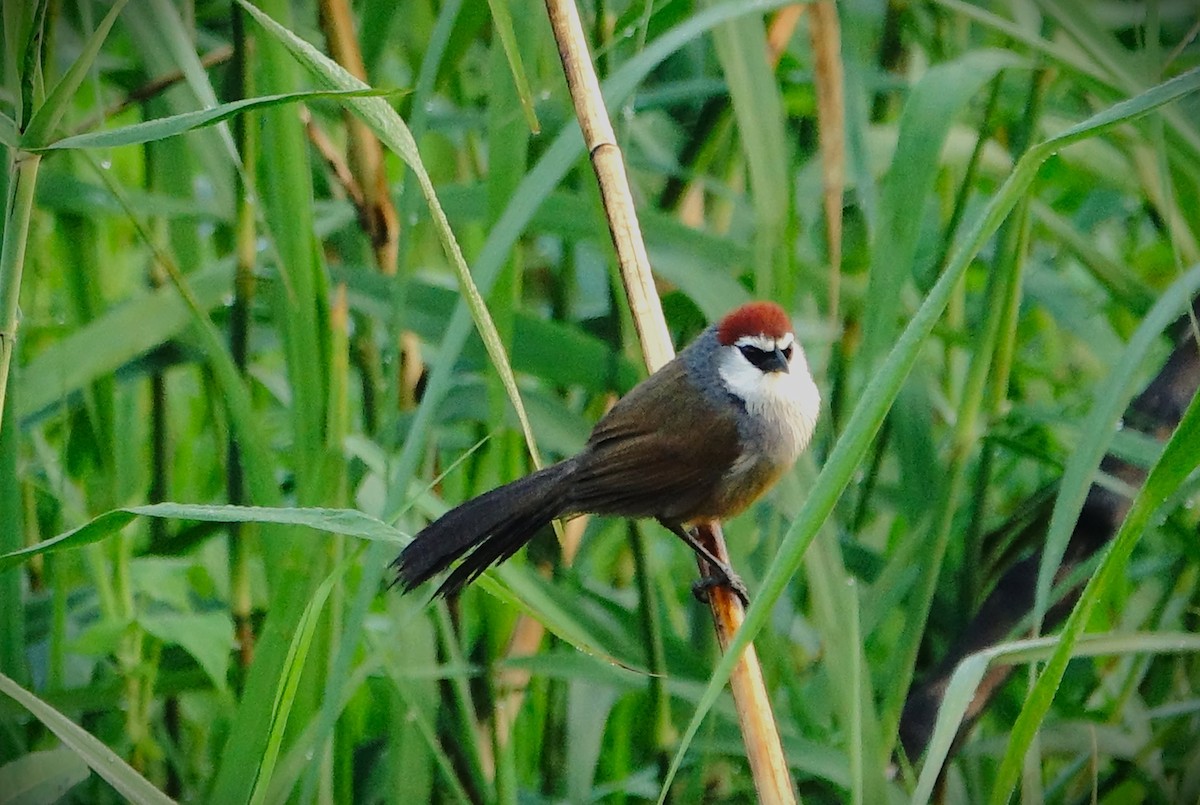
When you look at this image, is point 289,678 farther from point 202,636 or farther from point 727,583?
point 727,583

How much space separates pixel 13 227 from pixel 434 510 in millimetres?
925

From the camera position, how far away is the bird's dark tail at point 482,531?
1927 millimetres

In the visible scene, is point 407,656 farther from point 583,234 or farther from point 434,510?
point 583,234

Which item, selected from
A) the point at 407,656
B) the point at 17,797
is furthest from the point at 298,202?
the point at 17,797

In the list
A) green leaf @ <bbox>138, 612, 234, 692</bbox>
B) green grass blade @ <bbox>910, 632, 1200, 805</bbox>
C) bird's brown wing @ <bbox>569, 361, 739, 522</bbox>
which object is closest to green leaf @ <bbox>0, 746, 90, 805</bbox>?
green leaf @ <bbox>138, 612, 234, 692</bbox>

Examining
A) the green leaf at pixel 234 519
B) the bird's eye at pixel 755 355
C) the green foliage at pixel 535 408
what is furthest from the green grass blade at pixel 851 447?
the bird's eye at pixel 755 355

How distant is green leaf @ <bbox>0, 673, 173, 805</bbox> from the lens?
60.1 inches

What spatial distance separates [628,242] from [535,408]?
523 millimetres

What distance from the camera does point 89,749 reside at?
1.55 meters

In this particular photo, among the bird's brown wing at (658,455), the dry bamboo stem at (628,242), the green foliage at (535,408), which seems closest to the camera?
the green foliage at (535,408)

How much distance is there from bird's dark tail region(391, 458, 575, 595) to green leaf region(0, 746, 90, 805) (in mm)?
534

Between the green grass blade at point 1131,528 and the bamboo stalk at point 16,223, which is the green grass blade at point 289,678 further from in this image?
the green grass blade at point 1131,528

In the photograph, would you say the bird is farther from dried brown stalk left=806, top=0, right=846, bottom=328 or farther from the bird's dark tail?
dried brown stalk left=806, top=0, right=846, bottom=328

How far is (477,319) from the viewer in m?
1.47
